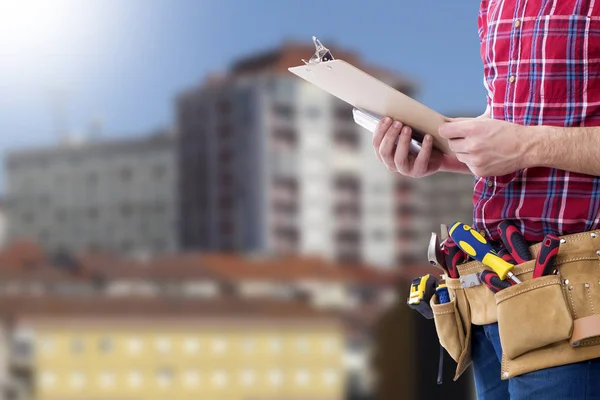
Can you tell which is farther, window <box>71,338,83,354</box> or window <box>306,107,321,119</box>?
window <box>71,338,83,354</box>

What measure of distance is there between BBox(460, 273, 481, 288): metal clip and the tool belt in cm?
4

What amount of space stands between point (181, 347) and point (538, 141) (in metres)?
24.8

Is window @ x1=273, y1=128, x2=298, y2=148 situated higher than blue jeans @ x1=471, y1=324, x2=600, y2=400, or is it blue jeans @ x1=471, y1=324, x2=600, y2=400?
window @ x1=273, y1=128, x2=298, y2=148

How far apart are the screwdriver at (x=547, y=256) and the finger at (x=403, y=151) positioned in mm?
165

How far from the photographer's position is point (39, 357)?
2156 centimetres

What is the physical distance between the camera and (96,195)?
24609mm

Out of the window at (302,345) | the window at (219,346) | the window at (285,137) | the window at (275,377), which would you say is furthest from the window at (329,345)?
the window at (285,137)

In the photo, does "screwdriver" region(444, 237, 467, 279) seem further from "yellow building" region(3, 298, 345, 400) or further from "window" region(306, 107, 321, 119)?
"yellow building" region(3, 298, 345, 400)

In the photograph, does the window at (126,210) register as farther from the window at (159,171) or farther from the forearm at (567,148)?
the forearm at (567,148)

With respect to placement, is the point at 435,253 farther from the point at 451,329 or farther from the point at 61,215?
the point at 61,215

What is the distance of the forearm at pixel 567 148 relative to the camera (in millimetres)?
745

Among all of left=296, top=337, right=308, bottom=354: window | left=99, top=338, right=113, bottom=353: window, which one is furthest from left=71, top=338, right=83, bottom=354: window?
left=296, top=337, right=308, bottom=354: window

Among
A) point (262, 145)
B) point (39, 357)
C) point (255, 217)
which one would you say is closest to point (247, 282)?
point (255, 217)

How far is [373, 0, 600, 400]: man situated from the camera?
0.75m
